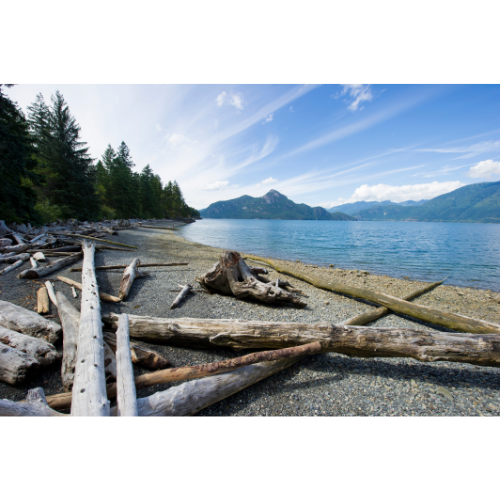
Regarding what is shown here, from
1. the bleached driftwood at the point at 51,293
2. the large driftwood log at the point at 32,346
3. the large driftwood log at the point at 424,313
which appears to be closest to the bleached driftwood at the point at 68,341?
the large driftwood log at the point at 32,346

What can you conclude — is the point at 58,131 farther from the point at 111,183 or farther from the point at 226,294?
the point at 226,294

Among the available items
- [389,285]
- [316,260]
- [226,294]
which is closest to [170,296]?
[226,294]

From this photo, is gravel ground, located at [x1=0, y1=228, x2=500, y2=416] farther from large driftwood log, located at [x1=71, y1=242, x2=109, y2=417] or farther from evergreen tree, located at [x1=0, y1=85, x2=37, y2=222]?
evergreen tree, located at [x1=0, y1=85, x2=37, y2=222]

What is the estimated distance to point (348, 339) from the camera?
12.9 ft

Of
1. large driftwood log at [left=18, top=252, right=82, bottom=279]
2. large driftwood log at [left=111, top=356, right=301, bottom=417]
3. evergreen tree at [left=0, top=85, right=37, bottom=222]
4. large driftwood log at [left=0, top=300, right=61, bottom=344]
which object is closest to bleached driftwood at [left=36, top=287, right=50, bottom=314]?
large driftwood log at [left=0, top=300, right=61, bottom=344]

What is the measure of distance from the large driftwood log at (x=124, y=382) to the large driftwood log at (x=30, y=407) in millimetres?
732

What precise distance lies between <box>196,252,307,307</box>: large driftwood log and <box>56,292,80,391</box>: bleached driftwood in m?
3.85

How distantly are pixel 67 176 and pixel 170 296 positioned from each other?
3363cm

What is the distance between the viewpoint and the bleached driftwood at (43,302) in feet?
17.4

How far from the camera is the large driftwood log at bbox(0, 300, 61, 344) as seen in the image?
4.17m

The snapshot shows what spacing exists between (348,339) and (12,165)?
73.9 feet

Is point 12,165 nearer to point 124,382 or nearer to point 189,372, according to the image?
point 124,382

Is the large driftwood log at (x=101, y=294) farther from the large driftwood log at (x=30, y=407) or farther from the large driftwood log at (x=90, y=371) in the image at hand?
the large driftwood log at (x=30, y=407)

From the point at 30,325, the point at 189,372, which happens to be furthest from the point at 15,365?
the point at 189,372
